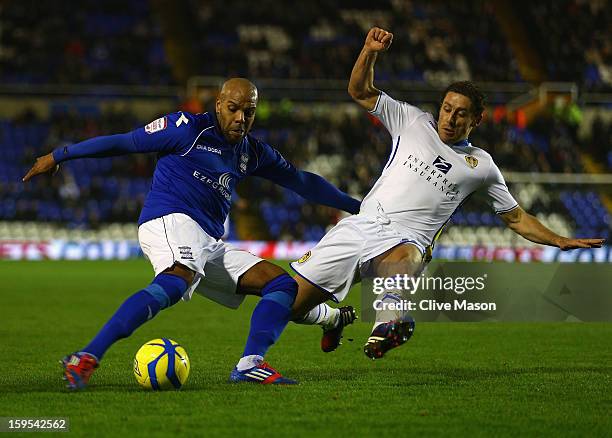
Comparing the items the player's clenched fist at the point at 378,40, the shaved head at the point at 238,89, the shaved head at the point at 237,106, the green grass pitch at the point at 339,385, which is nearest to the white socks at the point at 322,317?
the green grass pitch at the point at 339,385

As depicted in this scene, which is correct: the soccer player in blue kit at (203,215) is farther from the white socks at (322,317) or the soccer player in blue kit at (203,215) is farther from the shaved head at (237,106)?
the white socks at (322,317)

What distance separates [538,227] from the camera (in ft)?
23.6

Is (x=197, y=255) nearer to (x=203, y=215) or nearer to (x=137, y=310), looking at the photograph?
(x=203, y=215)

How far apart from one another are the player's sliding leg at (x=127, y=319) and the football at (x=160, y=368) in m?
0.18

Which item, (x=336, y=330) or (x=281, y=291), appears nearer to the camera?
(x=281, y=291)

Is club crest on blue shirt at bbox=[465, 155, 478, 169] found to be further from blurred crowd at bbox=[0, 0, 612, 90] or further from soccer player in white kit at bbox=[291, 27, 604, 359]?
blurred crowd at bbox=[0, 0, 612, 90]

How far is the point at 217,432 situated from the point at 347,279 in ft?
7.52

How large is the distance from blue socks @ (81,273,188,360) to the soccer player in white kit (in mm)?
967

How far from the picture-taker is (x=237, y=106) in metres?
6.59

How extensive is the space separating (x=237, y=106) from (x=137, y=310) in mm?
1457

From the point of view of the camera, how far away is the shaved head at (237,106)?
21.6 feet

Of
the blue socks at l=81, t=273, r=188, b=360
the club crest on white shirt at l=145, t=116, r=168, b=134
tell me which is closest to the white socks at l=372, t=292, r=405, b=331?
the blue socks at l=81, t=273, r=188, b=360

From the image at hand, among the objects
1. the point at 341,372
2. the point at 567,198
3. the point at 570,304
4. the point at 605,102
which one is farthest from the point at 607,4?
the point at 341,372

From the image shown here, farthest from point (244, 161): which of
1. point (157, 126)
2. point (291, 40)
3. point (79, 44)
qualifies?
point (291, 40)
